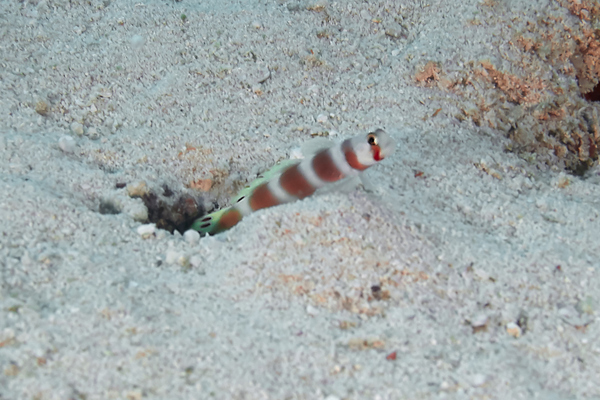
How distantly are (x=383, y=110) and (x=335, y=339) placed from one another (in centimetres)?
194

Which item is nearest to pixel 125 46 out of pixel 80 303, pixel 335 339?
pixel 80 303

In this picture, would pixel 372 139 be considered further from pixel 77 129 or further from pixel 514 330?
pixel 77 129

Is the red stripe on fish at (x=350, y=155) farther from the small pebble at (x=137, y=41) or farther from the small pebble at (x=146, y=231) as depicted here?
the small pebble at (x=137, y=41)

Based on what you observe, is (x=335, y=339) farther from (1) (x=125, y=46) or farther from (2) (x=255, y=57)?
(1) (x=125, y=46)

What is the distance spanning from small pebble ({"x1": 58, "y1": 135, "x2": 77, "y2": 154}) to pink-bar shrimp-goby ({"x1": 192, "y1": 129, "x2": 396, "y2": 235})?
91 cm

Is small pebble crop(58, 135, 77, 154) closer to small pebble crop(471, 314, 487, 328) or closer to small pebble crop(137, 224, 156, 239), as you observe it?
small pebble crop(137, 224, 156, 239)

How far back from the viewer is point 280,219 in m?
2.25

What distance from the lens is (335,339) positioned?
180cm

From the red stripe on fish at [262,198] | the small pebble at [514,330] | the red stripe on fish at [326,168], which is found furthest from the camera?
the red stripe on fish at [262,198]

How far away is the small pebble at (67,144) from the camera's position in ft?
9.48

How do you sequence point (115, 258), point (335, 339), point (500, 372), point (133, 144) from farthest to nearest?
point (133, 144)
point (115, 258)
point (335, 339)
point (500, 372)

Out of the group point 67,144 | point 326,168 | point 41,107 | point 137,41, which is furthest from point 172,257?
point 137,41

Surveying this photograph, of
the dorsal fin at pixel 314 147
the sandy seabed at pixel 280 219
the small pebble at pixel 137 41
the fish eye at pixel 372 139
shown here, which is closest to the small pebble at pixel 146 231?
the sandy seabed at pixel 280 219

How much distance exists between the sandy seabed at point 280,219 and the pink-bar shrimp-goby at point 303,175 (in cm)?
19
